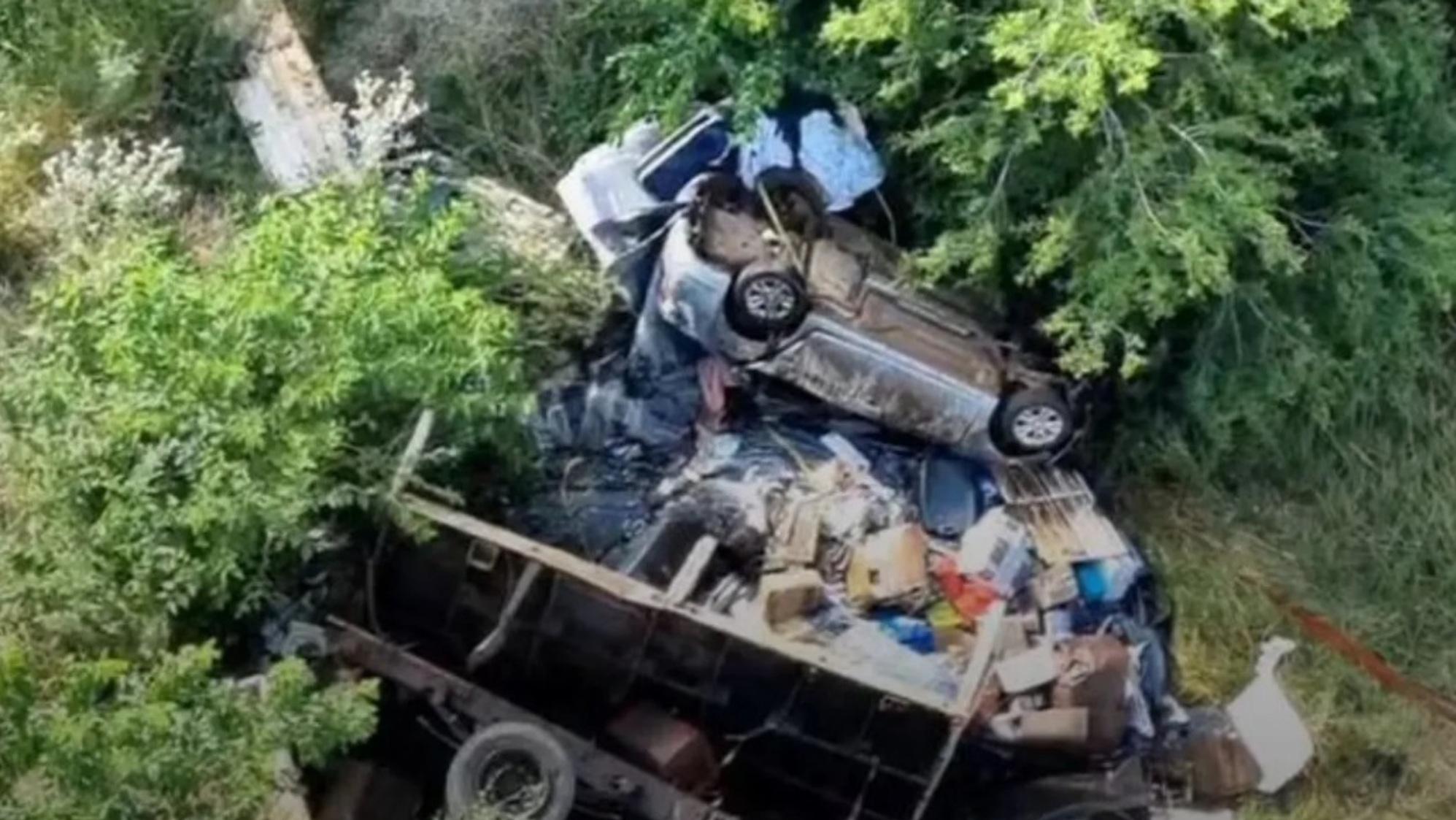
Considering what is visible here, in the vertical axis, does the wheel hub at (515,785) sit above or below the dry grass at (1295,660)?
above

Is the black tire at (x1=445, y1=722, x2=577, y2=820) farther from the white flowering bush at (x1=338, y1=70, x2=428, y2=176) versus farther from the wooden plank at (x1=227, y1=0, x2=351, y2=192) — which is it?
the wooden plank at (x1=227, y1=0, x2=351, y2=192)

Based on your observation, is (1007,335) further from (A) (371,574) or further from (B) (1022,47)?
(A) (371,574)

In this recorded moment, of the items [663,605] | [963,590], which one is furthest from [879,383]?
[663,605]

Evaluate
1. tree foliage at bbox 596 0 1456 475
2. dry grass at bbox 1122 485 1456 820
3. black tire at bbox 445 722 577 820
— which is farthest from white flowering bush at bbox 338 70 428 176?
dry grass at bbox 1122 485 1456 820

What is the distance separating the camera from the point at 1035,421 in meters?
5.98

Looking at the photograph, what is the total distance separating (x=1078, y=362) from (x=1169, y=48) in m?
0.82

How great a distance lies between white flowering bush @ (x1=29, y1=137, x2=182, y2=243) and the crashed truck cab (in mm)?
1098

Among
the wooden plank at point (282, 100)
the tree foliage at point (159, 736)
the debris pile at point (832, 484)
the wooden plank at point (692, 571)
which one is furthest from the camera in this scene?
the wooden plank at point (282, 100)

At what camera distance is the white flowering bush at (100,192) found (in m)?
5.72

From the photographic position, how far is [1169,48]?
5.55 m

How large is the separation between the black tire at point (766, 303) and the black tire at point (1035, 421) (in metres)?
0.62

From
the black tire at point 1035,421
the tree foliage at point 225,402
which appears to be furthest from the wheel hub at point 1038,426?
the tree foliage at point 225,402

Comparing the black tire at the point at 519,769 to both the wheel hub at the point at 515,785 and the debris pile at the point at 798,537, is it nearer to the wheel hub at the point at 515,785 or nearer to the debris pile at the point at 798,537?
the wheel hub at the point at 515,785

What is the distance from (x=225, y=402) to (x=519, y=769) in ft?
3.63
